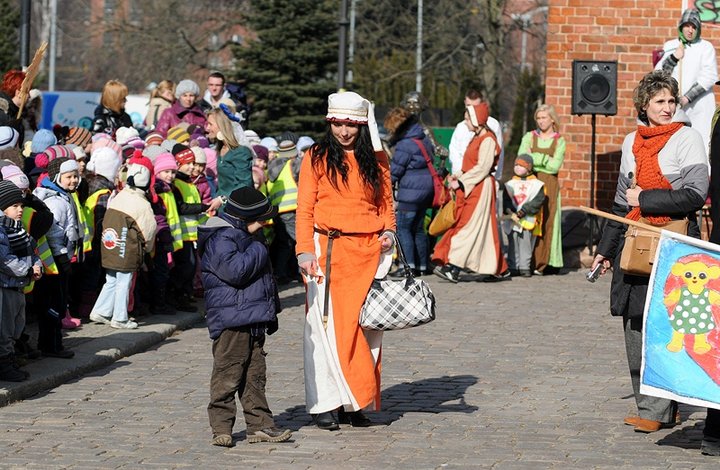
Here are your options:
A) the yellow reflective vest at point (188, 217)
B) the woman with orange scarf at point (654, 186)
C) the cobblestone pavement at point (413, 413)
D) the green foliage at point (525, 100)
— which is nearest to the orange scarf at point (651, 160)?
the woman with orange scarf at point (654, 186)

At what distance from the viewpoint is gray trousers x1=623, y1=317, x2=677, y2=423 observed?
9.04m

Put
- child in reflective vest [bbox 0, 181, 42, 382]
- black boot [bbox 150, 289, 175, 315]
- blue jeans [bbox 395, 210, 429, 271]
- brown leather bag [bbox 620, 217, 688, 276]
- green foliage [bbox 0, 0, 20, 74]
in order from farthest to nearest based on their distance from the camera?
green foliage [bbox 0, 0, 20, 74], blue jeans [bbox 395, 210, 429, 271], black boot [bbox 150, 289, 175, 315], child in reflective vest [bbox 0, 181, 42, 382], brown leather bag [bbox 620, 217, 688, 276]

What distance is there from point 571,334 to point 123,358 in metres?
4.05

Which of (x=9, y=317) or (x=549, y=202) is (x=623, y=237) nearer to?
(x=9, y=317)

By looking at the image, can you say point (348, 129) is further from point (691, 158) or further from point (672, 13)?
point (672, 13)

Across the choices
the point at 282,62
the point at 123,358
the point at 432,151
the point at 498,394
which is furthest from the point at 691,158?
the point at 282,62

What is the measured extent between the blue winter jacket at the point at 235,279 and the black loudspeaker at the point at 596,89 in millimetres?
10928

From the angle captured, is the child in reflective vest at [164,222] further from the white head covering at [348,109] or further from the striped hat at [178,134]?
the white head covering at [348,109]

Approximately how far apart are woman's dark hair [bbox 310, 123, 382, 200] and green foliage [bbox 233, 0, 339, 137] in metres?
35.5

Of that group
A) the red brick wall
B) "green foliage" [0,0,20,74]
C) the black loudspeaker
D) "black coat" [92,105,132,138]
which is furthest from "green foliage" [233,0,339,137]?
"black coat" [92,105,132,138]

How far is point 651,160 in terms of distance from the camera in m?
9.04

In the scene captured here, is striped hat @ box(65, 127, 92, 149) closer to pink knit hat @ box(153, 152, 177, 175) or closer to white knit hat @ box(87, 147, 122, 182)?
white knit hat @ box(87, 147, 122, 182)

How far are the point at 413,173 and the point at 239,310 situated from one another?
358 inches

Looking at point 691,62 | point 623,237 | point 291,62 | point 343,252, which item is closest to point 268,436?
point 343,252
